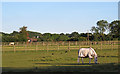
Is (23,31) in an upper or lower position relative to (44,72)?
upper

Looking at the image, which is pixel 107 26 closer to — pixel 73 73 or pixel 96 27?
pixel 96 27

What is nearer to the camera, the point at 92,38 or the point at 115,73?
the point at 115,73

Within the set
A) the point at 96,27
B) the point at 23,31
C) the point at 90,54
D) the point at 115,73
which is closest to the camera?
the point at 115,73

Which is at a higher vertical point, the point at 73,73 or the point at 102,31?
the point at 102,31

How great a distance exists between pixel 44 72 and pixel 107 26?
4980 inches

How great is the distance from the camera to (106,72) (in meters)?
13.5

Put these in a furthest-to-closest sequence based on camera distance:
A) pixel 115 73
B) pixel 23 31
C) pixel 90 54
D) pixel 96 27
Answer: pixel 96 27
pixel 23 31
pixel 90 54
pixel 115 73

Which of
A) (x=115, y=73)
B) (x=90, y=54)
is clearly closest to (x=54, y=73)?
(x=115, y=73)

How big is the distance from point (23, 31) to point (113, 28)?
4708 centimetres

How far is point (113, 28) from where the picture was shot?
126m

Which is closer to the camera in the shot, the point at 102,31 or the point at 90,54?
the point at 90,54

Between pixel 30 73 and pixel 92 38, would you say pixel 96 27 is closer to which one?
pixel 92 38

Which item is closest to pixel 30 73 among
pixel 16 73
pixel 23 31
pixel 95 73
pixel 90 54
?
pixel 16 73

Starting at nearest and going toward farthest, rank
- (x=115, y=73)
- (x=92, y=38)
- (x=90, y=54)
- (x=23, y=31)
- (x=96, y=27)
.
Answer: (x=115, y=73) → (x=90, y=54) → (x=92, y=38) → (x=23, y=31) → (x=96, y=27)
